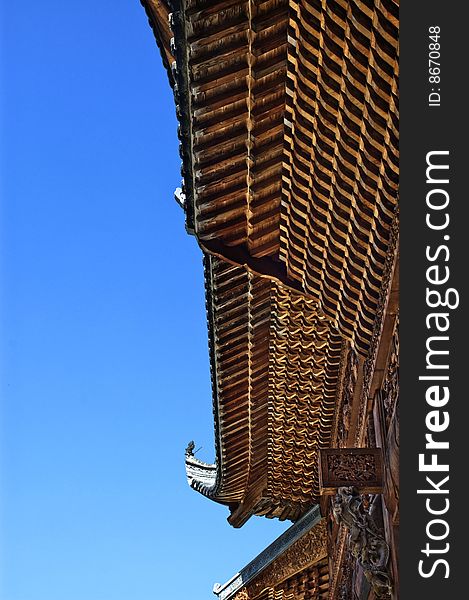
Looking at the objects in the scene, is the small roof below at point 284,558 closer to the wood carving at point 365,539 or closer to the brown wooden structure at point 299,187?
the brown wooden structure at point 299,187

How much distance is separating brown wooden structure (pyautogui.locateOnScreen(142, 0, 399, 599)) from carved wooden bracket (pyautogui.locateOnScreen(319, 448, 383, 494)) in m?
0.11

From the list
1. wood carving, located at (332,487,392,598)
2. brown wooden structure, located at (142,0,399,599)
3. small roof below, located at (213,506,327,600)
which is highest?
brown wooden structure, located at (142,0,399,599)

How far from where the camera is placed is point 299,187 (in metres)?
6.95

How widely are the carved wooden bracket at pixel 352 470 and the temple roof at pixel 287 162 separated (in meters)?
0.74

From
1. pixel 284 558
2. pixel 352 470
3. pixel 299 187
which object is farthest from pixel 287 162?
pixel 284 558

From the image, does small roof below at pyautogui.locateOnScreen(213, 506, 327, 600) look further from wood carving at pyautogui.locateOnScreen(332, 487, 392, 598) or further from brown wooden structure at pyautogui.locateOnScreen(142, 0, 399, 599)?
wood carving at pyautogui.locateOnScreen(332, 487, 392, 598)

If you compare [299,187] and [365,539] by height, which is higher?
[299,187]

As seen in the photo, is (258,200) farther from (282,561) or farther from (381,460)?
(282,561)

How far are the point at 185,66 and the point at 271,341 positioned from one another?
3637mm

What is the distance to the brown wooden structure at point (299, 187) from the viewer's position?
229 inches

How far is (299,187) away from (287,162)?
0.62 feet

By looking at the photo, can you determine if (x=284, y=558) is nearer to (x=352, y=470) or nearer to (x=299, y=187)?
A: (x=352, y=470)

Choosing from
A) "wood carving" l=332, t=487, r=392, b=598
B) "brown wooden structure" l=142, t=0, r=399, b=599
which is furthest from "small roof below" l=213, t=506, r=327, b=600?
"wood carving" l=332, t=487, r=392, b=598

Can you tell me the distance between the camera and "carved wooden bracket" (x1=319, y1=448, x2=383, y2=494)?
718cm
